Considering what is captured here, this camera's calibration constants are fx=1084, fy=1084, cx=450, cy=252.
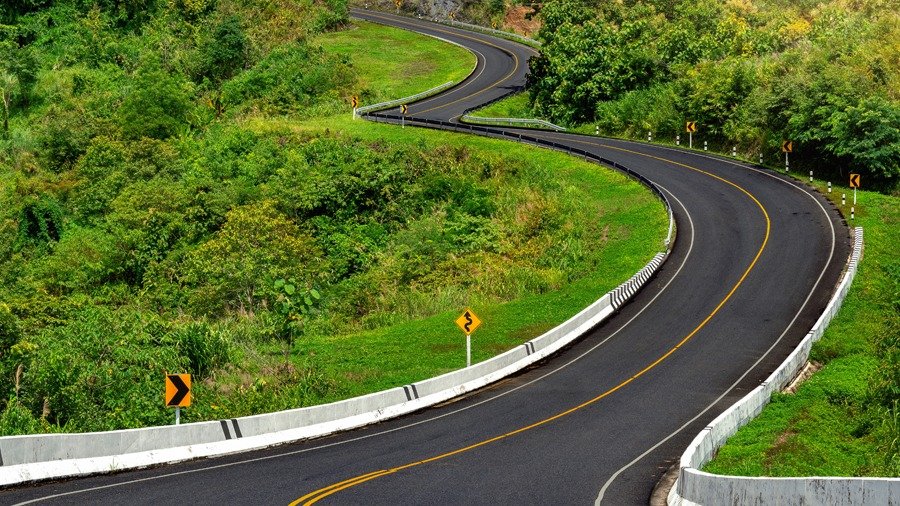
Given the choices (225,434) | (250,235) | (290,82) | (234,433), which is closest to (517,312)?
(250,235)

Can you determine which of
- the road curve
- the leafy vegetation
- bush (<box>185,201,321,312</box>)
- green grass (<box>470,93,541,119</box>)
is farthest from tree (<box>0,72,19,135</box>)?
the road curve

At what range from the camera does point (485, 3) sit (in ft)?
381

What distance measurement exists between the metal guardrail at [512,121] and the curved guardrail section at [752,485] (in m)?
49.1

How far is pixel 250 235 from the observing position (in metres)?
49.9

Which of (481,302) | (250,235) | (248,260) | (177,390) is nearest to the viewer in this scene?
(177,390)

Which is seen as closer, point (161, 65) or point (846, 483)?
point (846, 483)

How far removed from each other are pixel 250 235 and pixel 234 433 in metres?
24.9

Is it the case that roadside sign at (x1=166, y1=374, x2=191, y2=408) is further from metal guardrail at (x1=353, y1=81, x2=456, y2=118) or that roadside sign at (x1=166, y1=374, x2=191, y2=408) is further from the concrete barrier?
metal guardrail at (x1=353, y1=81, x2=456, y2=118)

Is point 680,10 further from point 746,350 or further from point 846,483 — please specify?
point 846,483

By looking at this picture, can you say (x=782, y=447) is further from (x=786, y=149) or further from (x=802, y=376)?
→ (x=786, y=149)

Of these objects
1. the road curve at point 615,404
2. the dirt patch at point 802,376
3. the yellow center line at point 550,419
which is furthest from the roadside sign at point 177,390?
the dirt patch at point 802,376

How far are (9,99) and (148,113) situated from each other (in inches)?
716

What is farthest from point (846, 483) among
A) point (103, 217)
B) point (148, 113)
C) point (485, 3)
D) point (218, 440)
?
point (485, 3)

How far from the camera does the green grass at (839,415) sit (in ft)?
79.8
